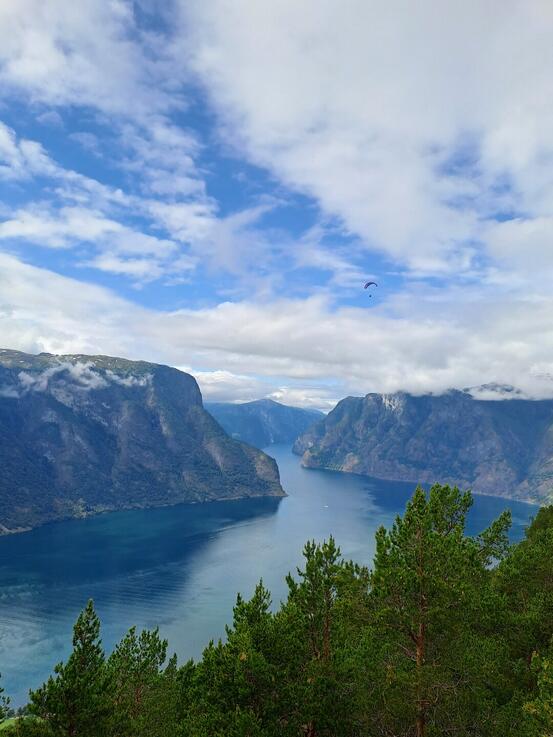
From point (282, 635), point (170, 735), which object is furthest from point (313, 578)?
point (170, 735)

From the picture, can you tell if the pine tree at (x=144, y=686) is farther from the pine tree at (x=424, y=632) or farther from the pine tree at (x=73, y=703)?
the pine tree at (x=424, y=632)

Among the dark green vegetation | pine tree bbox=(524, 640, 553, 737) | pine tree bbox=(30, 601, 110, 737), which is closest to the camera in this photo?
pine tree bbox=(524, 640, 553, 737)

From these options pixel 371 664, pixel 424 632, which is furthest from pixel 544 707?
pixel 371 664

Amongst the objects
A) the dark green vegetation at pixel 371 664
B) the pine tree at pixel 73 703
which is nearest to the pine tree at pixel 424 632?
the dark green vegetation at pixel 371 664

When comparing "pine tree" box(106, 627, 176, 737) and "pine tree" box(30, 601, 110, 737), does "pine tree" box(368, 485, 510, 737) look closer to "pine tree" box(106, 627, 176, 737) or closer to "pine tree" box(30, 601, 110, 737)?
"pine tree" box(30, 601, 110, 737)

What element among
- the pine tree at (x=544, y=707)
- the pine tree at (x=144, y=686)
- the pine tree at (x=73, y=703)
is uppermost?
the pine tree at (x=544, y=707)

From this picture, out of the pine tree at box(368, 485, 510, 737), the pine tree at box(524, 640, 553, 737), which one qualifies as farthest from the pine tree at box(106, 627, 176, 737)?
the pine tree at box(524, 640, 553, 737)

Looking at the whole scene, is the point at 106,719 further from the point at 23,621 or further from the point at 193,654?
the point at 23,621

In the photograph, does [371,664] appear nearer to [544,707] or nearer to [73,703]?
[544,707]
